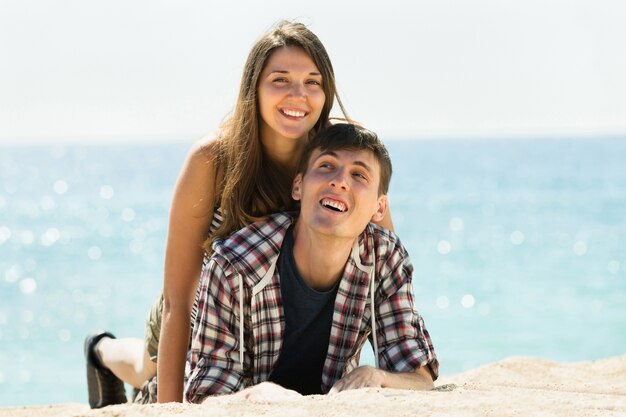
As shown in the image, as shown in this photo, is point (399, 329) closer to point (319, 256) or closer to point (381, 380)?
point (381, 380)

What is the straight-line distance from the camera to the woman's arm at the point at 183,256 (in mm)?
4039

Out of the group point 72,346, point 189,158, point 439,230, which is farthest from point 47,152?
point 189,158

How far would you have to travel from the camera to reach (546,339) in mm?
12633

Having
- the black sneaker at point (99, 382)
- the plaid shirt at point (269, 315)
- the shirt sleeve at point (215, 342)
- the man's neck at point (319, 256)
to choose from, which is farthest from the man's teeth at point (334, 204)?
the black sneaker at point (99, 382)

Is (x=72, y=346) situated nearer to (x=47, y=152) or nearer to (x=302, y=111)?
(x=302, y=111)

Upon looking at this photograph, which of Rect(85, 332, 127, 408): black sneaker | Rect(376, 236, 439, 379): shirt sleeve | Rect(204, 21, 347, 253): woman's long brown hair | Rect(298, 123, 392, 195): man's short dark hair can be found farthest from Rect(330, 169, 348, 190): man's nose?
Rect(85, 332, 127, 408): black sneaker

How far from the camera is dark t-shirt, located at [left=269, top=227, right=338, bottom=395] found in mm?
3609

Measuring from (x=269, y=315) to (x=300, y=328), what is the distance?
146 millimetres

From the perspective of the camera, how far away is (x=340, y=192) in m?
3.49

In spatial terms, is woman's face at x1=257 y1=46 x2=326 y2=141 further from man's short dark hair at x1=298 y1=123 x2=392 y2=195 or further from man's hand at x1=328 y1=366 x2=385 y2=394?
man's hand at x1=328 y1=366 x2=385 y2=394

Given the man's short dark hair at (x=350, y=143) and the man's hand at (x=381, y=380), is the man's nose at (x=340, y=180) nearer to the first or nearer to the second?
the man's short dark hair at (x=350, y=143)

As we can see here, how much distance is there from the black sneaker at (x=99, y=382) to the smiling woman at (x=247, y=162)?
1.48m

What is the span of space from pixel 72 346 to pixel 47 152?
2303 inches

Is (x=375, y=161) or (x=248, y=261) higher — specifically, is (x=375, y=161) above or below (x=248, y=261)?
above
